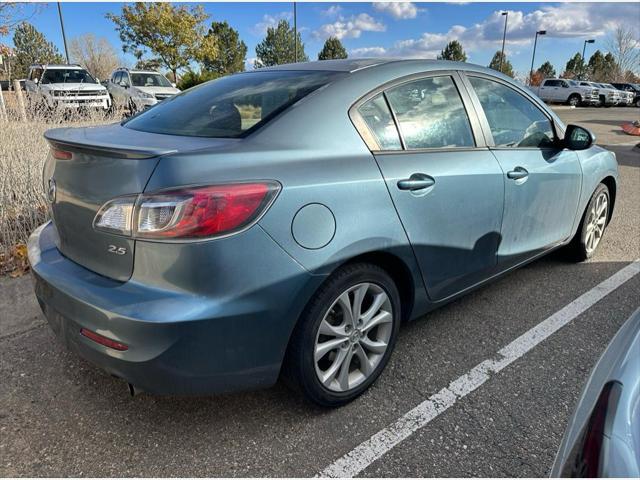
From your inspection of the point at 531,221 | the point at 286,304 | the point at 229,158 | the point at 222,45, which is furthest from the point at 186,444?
the point at 222,45

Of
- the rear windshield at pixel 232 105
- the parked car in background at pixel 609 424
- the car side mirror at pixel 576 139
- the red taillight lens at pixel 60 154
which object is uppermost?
the rear windshield at pixel 232 105

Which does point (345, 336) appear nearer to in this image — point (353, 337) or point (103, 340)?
point (353, 337)

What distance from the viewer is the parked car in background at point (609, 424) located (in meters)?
0.96

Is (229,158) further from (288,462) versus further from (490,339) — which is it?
(490,339)

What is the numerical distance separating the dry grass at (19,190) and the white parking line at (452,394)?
3.16 meters

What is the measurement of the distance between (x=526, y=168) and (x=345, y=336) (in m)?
1.69

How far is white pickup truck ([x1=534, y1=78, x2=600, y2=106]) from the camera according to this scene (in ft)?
109

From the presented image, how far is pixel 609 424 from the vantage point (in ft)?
3.39

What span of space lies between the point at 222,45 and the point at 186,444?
1767 inches

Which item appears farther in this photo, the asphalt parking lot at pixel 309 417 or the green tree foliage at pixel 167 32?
the green tree foliage at pixel 167 32

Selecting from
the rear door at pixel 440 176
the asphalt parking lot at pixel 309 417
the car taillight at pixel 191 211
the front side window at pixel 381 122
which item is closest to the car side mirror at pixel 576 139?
the rear door at pixel 440 176

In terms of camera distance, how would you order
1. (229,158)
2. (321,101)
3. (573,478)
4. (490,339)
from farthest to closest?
(490,339), (321,101), (229,158), (573,478)

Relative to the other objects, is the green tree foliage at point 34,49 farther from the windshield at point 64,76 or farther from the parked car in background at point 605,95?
the parked car in background at point 605,95

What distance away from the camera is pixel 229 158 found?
1.84 meters
